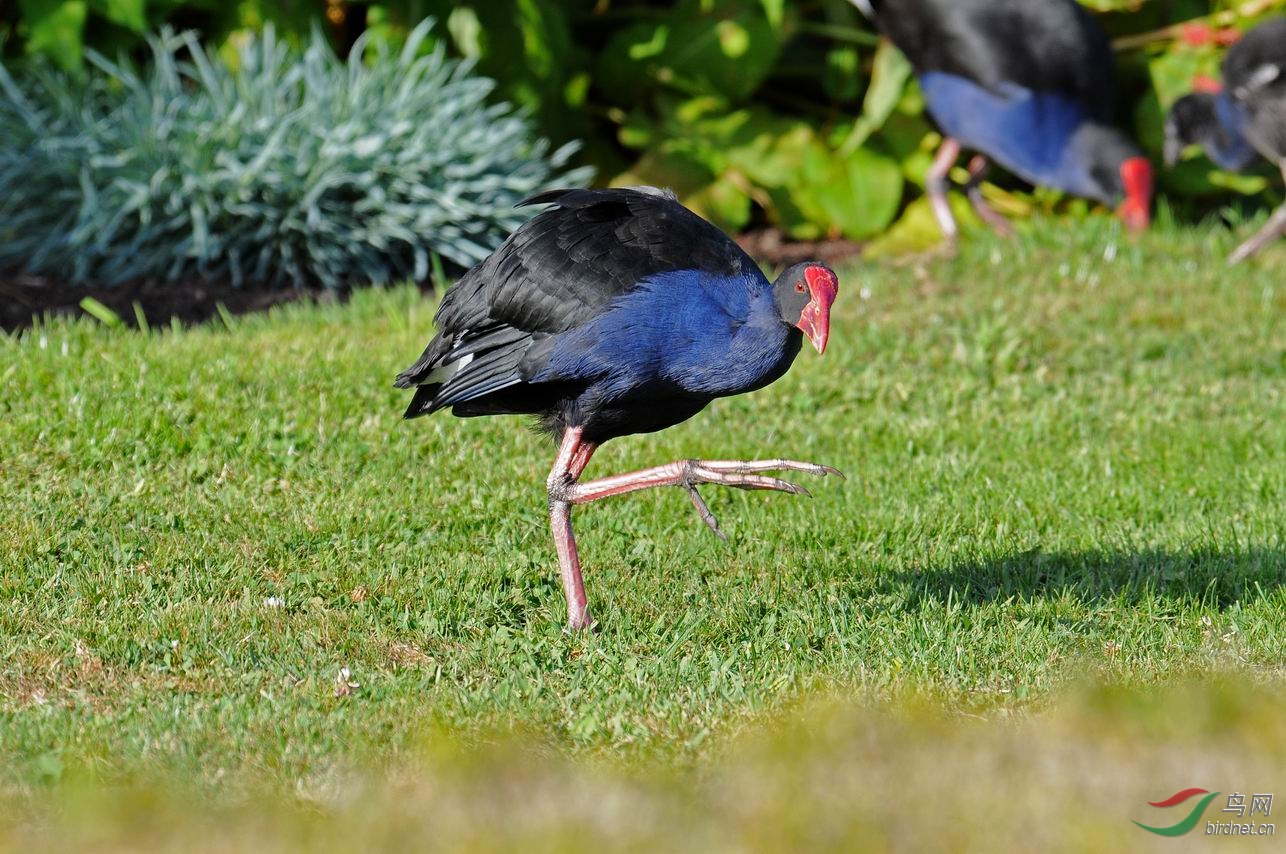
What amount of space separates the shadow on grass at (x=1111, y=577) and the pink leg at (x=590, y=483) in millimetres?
808

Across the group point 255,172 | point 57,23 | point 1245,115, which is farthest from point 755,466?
point 1245,115

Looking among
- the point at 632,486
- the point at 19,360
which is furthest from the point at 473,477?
the point at 19,360

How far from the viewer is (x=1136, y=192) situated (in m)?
9.17

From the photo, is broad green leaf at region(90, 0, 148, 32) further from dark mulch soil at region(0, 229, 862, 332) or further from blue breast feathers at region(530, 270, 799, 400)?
blue breast feathers at region(530, 270, 799, 400)

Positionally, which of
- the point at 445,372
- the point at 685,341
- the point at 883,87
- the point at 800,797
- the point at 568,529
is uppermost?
the point at 685,341

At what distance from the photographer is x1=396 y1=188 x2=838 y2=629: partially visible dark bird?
4.09 metres

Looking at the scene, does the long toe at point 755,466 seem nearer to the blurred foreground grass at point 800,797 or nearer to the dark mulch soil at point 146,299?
the blurred foreground grass at point 800,797

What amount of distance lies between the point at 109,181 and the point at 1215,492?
219 inches

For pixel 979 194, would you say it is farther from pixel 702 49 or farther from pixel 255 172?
pixel 255 172

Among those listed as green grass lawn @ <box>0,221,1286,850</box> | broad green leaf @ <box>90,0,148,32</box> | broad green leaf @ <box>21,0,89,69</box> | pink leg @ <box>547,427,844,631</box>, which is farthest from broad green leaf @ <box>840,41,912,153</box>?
pink leg @ <box>547,427,844,631</box>

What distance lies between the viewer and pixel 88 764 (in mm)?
3512

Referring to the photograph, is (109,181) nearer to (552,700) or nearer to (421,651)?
(421,651)

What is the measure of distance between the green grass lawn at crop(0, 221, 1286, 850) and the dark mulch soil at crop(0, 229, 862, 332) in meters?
0.52

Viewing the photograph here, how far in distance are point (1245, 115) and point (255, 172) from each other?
545cm
